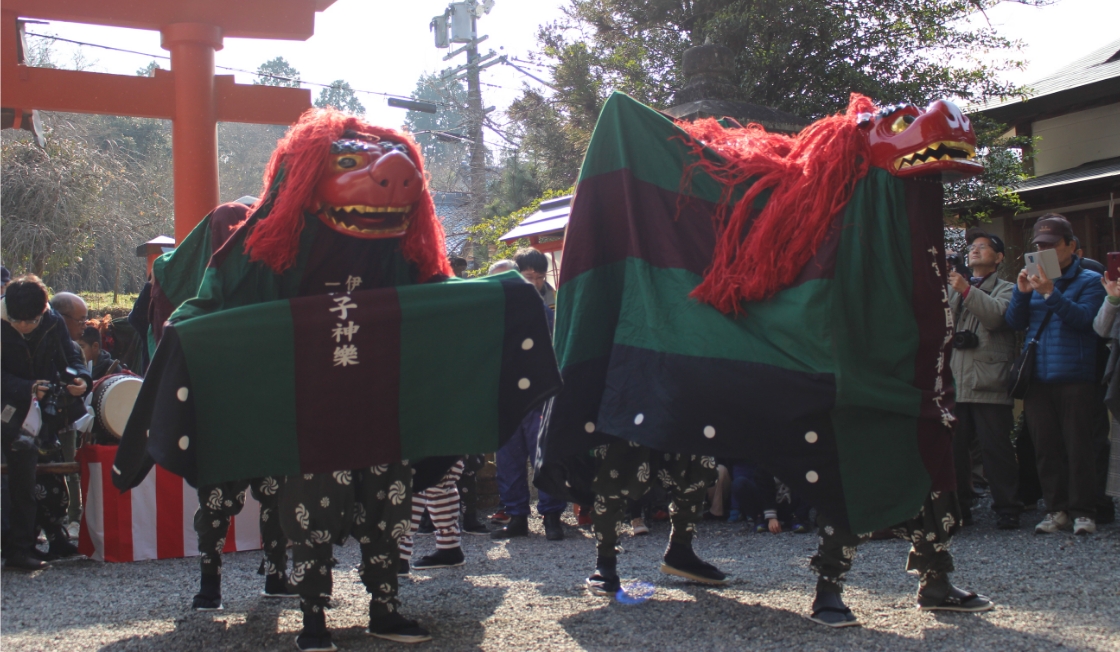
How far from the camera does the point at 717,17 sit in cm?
908

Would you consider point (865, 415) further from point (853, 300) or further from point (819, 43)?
point (819, 43)

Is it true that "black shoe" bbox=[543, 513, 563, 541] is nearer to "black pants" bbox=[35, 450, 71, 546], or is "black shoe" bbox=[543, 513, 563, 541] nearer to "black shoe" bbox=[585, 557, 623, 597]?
"black shoe" bbox=[585, 557, 623, 597]

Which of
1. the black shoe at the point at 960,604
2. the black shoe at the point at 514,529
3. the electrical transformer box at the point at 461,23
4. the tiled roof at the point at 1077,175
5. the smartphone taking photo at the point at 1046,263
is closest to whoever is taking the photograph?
the black shoe at the point at 960,604

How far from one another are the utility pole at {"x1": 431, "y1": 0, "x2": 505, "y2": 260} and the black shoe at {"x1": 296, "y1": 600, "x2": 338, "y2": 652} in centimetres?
1690

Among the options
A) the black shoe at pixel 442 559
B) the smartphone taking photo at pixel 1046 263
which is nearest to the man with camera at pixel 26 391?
the black shoe at pixel 442 559

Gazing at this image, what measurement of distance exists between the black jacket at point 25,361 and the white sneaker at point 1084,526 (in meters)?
5.46

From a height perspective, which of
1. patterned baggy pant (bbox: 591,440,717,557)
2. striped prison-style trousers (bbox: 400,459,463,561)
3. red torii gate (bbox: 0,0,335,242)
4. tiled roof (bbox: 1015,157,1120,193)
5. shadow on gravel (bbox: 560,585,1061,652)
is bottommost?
shadow on gravel (bbox: 560,585,1061,652)

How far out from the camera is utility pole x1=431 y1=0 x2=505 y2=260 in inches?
757

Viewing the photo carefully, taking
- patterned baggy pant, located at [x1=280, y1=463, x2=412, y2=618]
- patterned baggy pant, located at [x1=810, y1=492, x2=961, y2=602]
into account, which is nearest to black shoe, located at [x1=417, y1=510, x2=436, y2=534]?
patterned baggy pant, located at [x1=280, y1=463, x2=412, y2=618]

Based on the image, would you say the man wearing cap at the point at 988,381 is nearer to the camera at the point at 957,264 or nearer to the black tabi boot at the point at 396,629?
the camera at the point at 957,264

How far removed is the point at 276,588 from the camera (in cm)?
363

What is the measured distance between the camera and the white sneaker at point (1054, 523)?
4680mm

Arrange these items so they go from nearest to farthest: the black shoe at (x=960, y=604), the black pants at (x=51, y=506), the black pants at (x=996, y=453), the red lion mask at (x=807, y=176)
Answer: the red lion mask at (x=807, y=176), the black shoe at (x=960, y=604), the black pants at (x=51, y=506), the black pants at (x=996, y=453)

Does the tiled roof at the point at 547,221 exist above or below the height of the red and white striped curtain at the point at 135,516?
above
